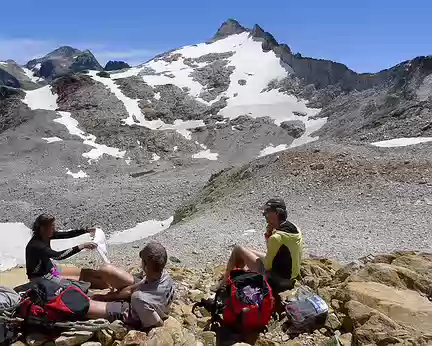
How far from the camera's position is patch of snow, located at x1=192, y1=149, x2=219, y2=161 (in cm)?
5814

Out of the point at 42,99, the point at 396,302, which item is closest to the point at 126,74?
the point at 42,99

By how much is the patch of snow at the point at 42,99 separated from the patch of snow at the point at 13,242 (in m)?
42.8

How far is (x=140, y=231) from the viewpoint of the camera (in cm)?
3041

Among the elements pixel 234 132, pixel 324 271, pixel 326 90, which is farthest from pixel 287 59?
pixel 324 271

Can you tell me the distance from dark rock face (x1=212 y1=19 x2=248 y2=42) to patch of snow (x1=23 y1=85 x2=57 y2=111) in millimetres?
39048

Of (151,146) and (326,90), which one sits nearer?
(151,146)

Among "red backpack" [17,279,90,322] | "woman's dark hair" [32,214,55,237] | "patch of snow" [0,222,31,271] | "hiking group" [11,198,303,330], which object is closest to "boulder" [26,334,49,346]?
"red backpack" [17,279,90,322]

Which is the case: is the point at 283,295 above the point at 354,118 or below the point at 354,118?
below

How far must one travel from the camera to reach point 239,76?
81.4 meters

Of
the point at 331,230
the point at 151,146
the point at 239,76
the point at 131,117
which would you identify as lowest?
the point at 331,230

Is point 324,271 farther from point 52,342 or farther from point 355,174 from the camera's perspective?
point 355,174

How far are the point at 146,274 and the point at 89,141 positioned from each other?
59366mm

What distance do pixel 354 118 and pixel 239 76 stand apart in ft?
98.7

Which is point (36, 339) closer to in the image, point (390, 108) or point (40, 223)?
point (40, 223)
